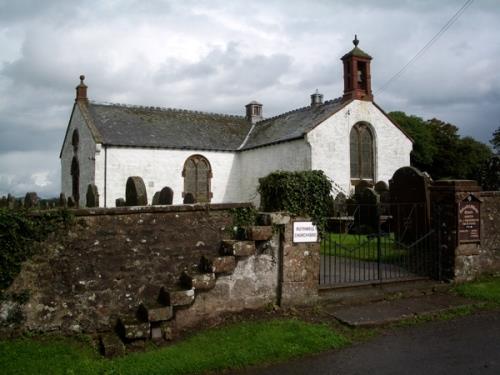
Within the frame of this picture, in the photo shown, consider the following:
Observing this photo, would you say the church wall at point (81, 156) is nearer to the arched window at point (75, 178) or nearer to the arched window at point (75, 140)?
the arched window at point (75, 140)

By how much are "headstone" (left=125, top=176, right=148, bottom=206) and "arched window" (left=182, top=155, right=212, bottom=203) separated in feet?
69.0

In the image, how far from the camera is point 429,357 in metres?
5.93

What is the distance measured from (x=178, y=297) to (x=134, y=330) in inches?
30.0

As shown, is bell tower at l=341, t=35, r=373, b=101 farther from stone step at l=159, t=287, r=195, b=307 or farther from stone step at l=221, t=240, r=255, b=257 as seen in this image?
stone step at l=159, t=287, r=195, b=307

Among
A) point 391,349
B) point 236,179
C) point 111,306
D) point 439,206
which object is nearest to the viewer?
point 391,349

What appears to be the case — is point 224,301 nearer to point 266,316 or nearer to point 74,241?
point 266,316

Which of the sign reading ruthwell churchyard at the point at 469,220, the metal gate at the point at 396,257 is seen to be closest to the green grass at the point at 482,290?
the metal gate at the point at 396,257

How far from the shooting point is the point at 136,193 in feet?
27.4

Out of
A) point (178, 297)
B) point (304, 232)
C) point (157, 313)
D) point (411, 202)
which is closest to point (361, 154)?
point (411, 202)

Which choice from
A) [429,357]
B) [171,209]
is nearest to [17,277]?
[171,209]

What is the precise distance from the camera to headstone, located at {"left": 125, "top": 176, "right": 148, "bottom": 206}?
8211mm

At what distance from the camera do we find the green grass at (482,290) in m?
8.66

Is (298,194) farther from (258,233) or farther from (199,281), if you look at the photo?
(199,281)

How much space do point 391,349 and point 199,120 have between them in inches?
1127
